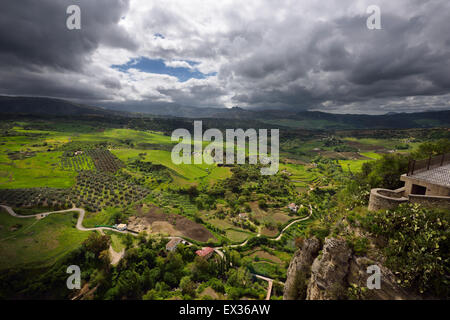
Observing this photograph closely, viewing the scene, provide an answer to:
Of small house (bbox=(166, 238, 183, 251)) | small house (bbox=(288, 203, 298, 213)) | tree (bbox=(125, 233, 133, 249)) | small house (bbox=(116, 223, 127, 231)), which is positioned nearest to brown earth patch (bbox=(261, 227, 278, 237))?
small house (bbox=(288, 203, 298, 213))

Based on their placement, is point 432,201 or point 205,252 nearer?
point 432,201

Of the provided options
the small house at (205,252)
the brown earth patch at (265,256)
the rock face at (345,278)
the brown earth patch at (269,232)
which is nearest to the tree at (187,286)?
the small house at (205,252)

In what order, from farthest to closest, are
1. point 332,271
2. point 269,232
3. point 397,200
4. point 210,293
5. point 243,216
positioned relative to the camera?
point 243,216 → point 269,232 → point 210,293 → point 332,271 → point 397,200

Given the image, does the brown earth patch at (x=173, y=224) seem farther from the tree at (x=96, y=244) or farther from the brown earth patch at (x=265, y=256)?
the tree at (x=96, y=244)

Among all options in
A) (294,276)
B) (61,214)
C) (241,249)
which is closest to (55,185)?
(61,214)

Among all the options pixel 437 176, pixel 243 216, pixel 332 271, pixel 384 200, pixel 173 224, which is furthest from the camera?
pixel 243 216

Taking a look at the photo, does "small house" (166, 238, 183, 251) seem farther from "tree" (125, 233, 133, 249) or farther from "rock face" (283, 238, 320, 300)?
"rock face" (283, 238, 320, 300)

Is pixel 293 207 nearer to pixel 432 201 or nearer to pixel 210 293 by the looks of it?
pixel 210 293

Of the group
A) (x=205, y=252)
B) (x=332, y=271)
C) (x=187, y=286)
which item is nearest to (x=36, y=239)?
(x=187, y=286)
